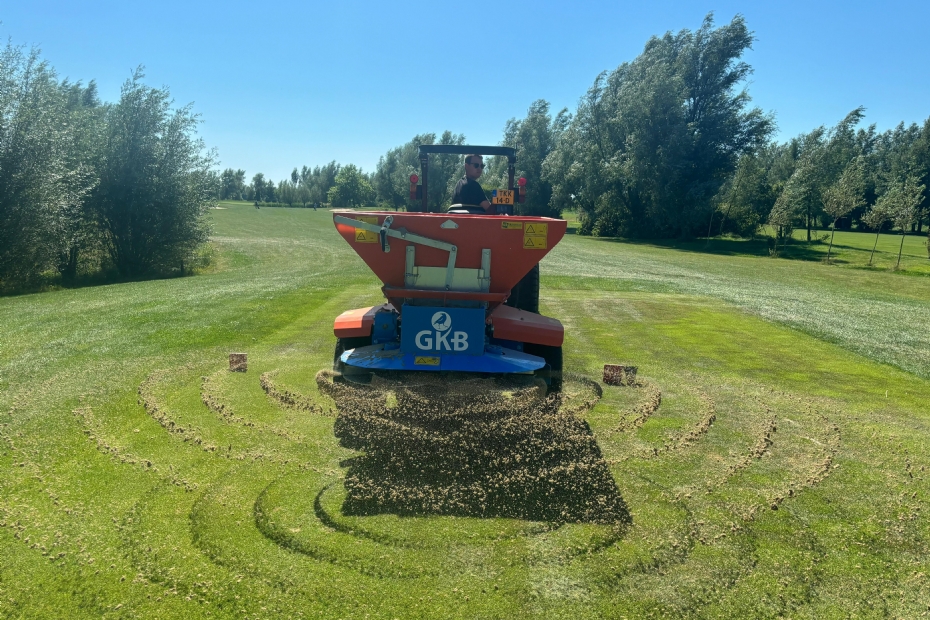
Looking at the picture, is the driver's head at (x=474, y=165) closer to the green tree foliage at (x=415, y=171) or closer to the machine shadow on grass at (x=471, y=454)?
the machine shadow on grass at (x=471, y=454)

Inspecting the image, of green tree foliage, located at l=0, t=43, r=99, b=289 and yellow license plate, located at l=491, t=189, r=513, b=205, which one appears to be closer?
yellow license plate, located at l=491, t=189, r=513, b=205

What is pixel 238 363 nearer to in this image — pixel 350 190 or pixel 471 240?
pixel 471 240

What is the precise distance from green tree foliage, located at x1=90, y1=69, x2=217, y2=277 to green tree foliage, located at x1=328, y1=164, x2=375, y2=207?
98.3 metres

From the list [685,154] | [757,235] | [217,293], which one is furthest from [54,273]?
[757,235]

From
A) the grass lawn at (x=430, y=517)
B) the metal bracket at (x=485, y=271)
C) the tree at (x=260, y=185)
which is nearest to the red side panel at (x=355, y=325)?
the grass lawn at (x=430, y=517)

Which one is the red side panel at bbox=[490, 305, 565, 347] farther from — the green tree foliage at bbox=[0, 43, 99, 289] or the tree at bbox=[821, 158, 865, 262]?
the tree at bbox=[821, 158, 865, 262]

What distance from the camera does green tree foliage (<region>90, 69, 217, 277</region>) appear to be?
2083 cm

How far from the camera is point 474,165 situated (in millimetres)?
6965

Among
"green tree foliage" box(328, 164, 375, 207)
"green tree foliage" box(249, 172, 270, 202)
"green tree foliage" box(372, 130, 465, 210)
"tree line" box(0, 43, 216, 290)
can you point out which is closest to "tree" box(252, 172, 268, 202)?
"green tree foliage" box(249, 172, 270, 202)

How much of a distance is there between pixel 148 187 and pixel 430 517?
71.7 feet

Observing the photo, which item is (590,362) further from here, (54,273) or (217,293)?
(54,273)

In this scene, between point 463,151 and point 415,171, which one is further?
point 415,171

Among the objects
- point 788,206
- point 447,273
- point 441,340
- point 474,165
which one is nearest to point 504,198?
point 474,165

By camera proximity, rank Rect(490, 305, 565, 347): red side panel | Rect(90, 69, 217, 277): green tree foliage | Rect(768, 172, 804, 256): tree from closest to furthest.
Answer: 1. Rect(490, 305, 565, 347): red side panel
2. Rect(90, 69, 217, 277): green tree foliage
3. Rect(768, 172, 804, 256): tree
